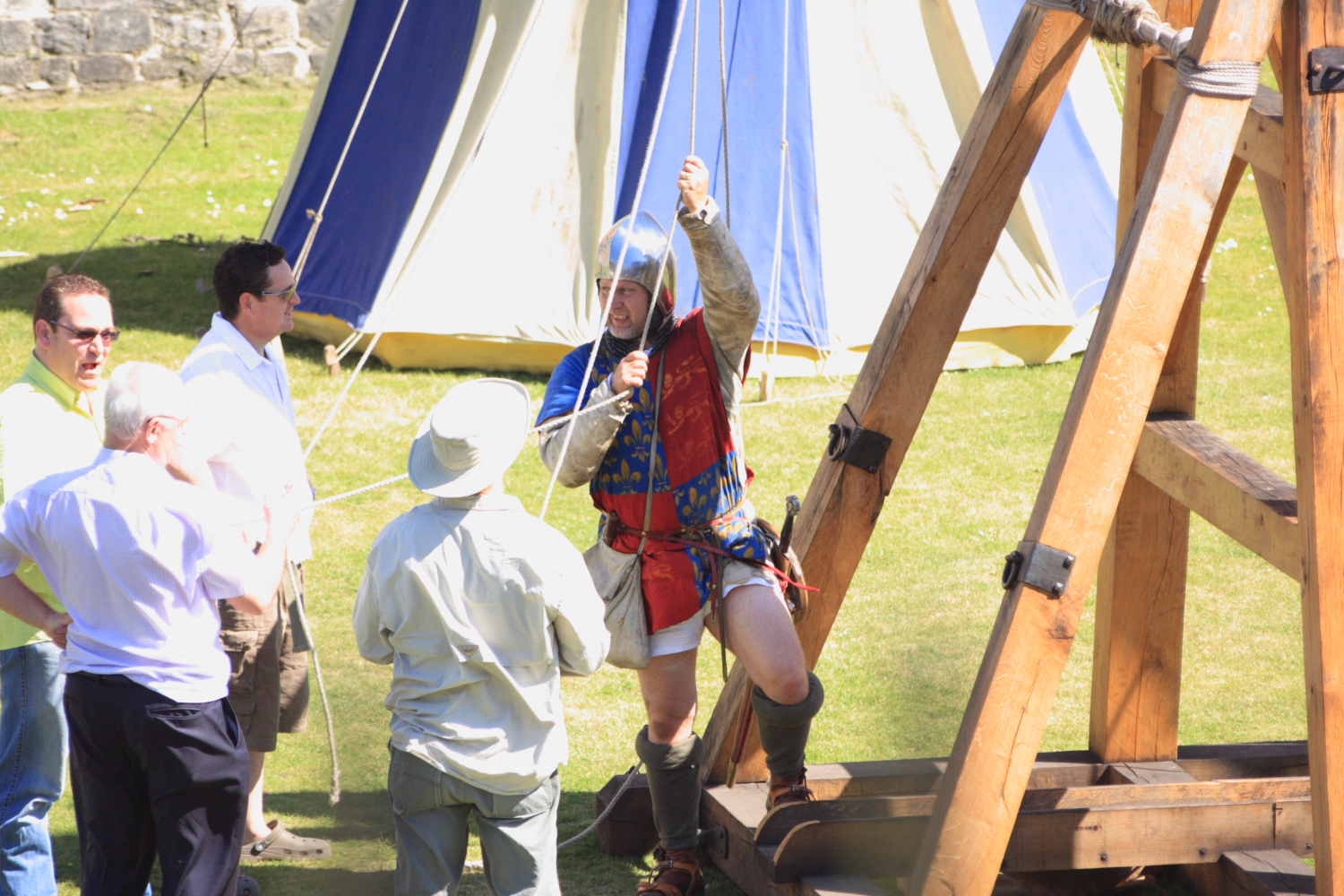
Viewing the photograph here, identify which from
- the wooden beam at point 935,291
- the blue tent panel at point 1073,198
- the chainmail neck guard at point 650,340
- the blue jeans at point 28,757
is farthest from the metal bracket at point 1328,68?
the blue tent panel at point 1073,198

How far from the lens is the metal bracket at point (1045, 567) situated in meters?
2.16

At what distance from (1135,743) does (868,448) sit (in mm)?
1145

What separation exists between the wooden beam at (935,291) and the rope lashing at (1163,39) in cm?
5

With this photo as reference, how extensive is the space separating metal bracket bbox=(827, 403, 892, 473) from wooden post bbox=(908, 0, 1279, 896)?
0.71 m

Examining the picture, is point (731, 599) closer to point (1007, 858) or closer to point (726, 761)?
point (726, 761)

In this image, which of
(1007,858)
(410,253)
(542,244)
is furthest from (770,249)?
(1007,858)

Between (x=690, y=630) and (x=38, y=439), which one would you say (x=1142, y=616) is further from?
(x=38, y=439)

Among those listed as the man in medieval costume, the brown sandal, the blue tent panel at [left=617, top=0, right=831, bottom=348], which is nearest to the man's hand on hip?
the man in medieval costume

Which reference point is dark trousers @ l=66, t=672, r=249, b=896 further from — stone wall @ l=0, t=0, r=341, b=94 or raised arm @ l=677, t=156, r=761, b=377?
stone wall @ l=0, t=0, r=341, b=94

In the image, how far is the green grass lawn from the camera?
380 centimetres

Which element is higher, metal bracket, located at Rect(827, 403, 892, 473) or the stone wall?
the stone wall

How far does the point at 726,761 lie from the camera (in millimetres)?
3223

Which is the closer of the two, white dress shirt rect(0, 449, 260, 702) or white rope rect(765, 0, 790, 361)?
white dress shirt rect(0, 449, 260, 702)

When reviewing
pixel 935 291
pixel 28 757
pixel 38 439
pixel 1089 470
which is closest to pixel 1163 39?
pixel 935 291
